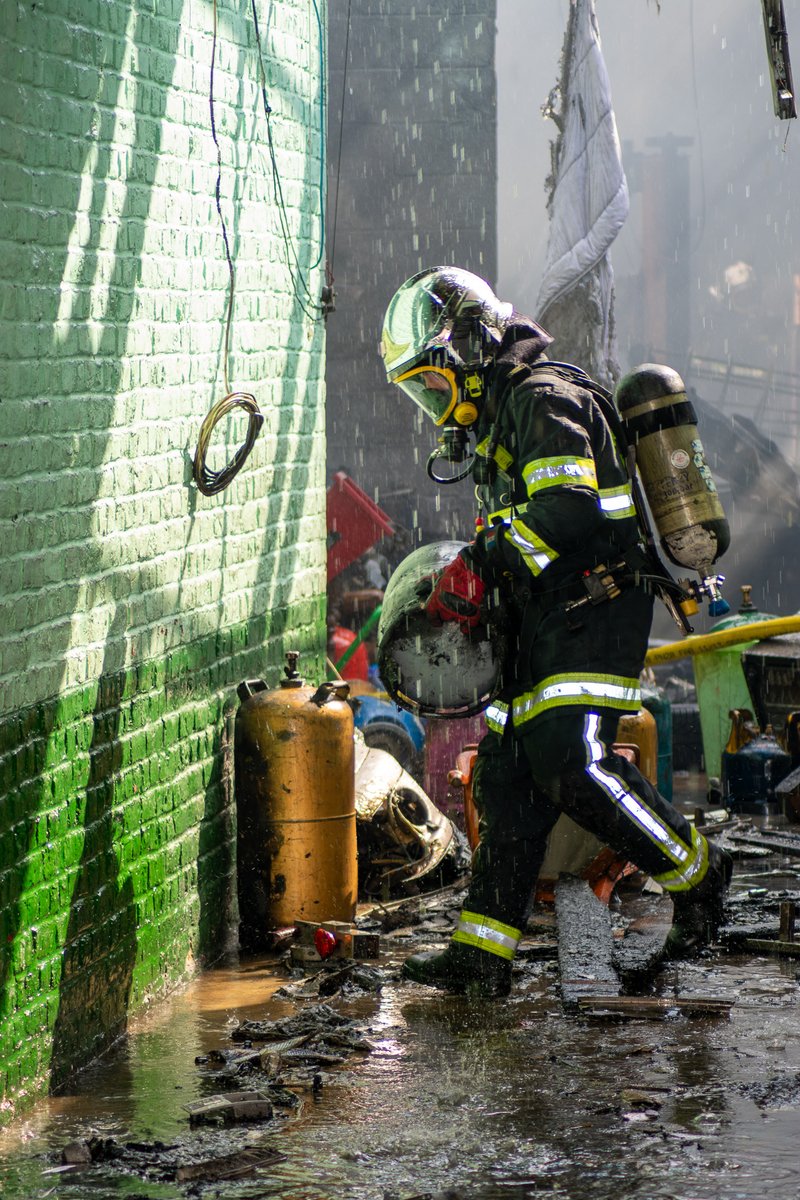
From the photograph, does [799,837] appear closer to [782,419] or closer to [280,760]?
[280,760]

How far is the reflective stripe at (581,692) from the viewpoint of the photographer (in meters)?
5.55

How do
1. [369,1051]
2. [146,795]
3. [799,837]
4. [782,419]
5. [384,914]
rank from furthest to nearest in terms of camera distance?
[782,419], [799,837], [384,914], [146,795], [369,1051]

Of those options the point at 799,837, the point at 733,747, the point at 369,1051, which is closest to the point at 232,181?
the point at 369,1051

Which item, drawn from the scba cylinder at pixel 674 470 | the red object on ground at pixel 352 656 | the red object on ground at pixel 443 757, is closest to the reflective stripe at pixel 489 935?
the scba cylinder at pixel 674 470

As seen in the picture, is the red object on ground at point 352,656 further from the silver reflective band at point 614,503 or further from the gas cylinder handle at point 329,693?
the silver reflective band at point 614,503

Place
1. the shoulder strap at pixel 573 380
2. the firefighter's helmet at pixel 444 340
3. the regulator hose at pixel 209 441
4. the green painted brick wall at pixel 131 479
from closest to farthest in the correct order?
the green painted brick wall at pixel 131 479 → the shoulder strap at pixel 573 380 → the firefighter's helmet at pixel 444 340 → the regulator hose at pixel 209 441

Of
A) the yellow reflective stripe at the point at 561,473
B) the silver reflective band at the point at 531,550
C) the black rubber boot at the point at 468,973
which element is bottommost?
the black rubber boot at the point at 468,973

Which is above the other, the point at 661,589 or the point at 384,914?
the point at 661,589

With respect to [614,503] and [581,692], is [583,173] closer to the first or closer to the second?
[614,503]

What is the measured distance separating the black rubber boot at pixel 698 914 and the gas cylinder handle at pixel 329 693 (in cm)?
154

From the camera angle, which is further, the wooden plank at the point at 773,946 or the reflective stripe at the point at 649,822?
the wooden plank at the point at 773,946

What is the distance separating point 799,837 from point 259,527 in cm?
335

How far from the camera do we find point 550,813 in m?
5.81

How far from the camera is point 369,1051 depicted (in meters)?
4.99
